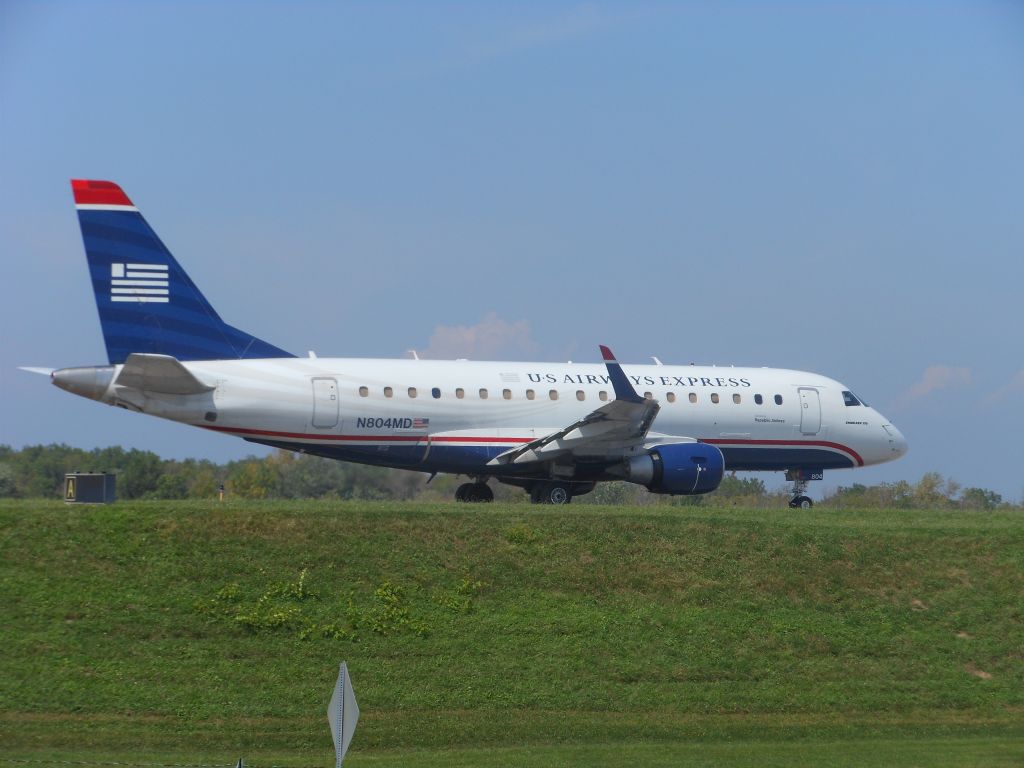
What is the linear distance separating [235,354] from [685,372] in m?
11.5

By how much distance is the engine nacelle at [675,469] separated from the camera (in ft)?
98.2

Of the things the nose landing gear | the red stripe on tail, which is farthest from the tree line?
the red stripe on tail

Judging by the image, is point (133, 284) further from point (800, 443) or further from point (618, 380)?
point (800, 443)

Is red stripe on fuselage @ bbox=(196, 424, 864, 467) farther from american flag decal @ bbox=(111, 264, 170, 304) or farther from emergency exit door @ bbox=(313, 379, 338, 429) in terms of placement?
american flag decal @ bbox=(111, 264, 170, 304)

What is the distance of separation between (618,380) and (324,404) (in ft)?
21.9

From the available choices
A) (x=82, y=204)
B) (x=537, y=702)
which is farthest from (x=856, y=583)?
(x=82, y=204)

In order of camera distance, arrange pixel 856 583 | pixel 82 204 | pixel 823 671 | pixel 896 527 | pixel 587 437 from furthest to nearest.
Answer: pixel 587 437, pixel 82 204, pixel 896 527, pixel 856 583, pixel 823 671

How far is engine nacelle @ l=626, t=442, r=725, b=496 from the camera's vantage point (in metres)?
29.9

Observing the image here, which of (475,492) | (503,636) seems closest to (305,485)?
(475,492)

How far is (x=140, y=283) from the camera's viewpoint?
28.0 meters

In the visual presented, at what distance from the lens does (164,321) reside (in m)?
28.2

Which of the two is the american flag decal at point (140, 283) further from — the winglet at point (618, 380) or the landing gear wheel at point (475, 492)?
the winglet at point (618, 380)

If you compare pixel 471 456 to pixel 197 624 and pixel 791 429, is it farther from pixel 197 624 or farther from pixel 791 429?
pixel 197 624

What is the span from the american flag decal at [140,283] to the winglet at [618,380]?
9.78 m
